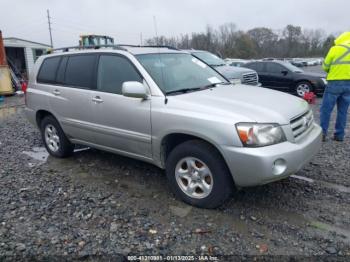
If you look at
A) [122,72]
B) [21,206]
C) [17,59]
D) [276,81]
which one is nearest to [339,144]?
[122,72]

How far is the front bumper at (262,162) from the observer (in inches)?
116

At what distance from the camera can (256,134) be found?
2998mm

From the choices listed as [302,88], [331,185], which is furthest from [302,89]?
[331,185]

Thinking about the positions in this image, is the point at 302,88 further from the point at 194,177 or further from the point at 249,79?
the point at 194,177

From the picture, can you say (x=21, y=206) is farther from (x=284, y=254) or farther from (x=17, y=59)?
(x=17, y=59)

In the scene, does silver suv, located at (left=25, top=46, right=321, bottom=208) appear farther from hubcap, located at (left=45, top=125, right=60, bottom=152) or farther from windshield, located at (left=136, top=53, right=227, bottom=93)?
hubcap, located at (left=45, top=125, right=60, bottom=152)

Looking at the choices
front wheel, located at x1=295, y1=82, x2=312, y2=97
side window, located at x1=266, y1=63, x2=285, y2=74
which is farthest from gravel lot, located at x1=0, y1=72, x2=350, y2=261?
side window, located at x1=266, y1=63, x2=285, y2=74

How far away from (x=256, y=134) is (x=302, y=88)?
10044mm

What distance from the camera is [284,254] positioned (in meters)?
2.73

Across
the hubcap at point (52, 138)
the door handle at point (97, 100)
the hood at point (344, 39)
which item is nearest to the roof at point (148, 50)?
the door handle at point (97, 100)

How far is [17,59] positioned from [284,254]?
90.0 feet

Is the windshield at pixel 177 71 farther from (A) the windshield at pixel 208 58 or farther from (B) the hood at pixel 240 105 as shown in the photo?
(A) the windshield at pixel 208 58

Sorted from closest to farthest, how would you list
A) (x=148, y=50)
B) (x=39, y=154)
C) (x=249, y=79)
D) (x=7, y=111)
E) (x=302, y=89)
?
(x=148, y=50)
(x=39, y=154)
(x=249, y=79)
(x=7, y=111)
(x=302, y=89)

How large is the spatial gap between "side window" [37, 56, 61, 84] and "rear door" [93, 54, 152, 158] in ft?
3.76
